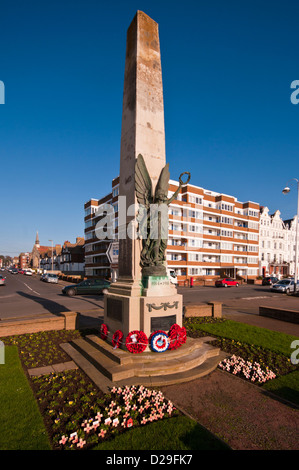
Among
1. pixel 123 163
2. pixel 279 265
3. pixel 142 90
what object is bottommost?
pixel 279 265

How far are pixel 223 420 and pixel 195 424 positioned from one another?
1.78 feet

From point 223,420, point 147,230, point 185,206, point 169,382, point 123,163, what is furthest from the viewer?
point 185,206

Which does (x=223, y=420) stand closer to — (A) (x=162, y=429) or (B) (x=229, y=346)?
(A) (x=162, y=429)

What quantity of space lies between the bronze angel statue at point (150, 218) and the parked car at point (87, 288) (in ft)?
55.3

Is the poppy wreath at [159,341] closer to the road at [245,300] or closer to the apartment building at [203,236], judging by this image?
the road at [245,300]

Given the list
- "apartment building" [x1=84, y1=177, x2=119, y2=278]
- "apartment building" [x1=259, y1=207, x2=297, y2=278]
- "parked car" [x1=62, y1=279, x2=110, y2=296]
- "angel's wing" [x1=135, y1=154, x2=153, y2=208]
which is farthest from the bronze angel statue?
"apartment building" [x1=259, y1=207, x2=297, y2=278]

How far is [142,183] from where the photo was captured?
7367 millimetres

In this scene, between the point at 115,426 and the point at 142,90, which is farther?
the point at 142,90

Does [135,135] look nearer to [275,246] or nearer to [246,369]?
[246,369]

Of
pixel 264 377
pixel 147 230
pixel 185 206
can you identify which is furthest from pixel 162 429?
pixel 185 206

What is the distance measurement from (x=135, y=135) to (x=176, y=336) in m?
5.79

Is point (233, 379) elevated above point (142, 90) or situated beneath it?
situated beneath

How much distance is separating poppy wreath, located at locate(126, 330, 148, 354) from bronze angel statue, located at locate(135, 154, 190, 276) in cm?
158

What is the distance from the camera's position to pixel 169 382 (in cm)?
553
